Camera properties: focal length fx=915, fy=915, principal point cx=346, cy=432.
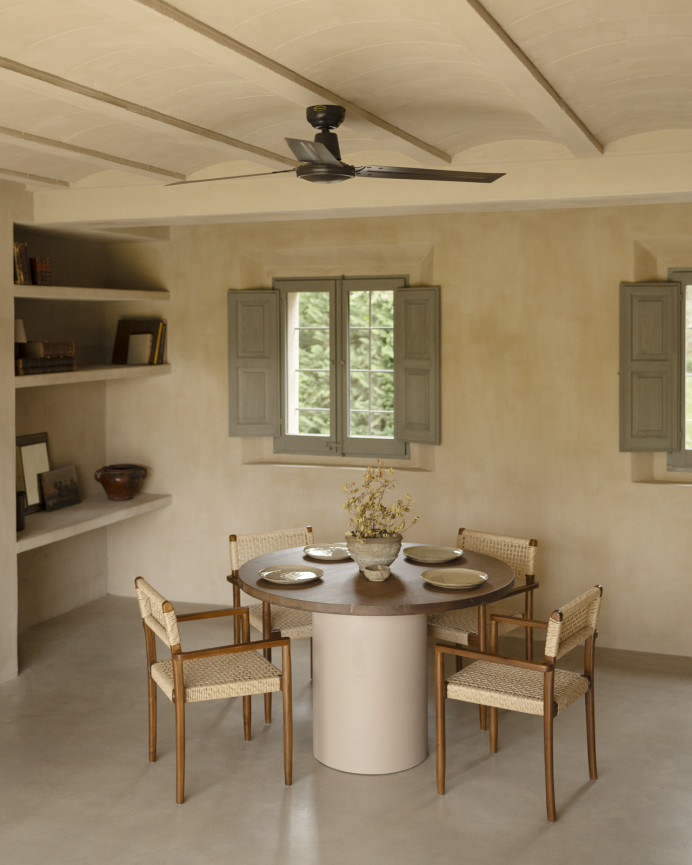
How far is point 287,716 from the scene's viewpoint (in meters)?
4.00

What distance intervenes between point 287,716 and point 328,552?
1.01 metres

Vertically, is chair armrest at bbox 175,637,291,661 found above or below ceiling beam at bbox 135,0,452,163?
below

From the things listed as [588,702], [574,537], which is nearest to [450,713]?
[588,702]

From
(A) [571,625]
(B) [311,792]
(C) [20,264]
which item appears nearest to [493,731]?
(A) [571,625]

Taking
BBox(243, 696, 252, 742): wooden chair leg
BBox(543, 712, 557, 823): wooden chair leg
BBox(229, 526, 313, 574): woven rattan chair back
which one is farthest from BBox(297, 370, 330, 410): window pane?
BBox(543, 712, 557, 823): wooden chair leg

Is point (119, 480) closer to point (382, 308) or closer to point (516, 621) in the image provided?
point (382, 308)

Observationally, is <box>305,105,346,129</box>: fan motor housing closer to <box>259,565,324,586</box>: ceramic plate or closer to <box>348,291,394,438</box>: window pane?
<box>259,565,324,586</box>: ceramic plate

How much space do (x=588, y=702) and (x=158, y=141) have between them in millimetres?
3365

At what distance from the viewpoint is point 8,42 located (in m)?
3.10

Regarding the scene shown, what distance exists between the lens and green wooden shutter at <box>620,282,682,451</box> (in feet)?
18.7

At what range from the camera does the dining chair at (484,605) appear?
4.59 m

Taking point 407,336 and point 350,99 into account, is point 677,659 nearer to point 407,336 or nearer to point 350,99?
point 407,336

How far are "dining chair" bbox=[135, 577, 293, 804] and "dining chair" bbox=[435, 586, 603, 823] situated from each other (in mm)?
669

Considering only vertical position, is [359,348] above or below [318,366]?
above
